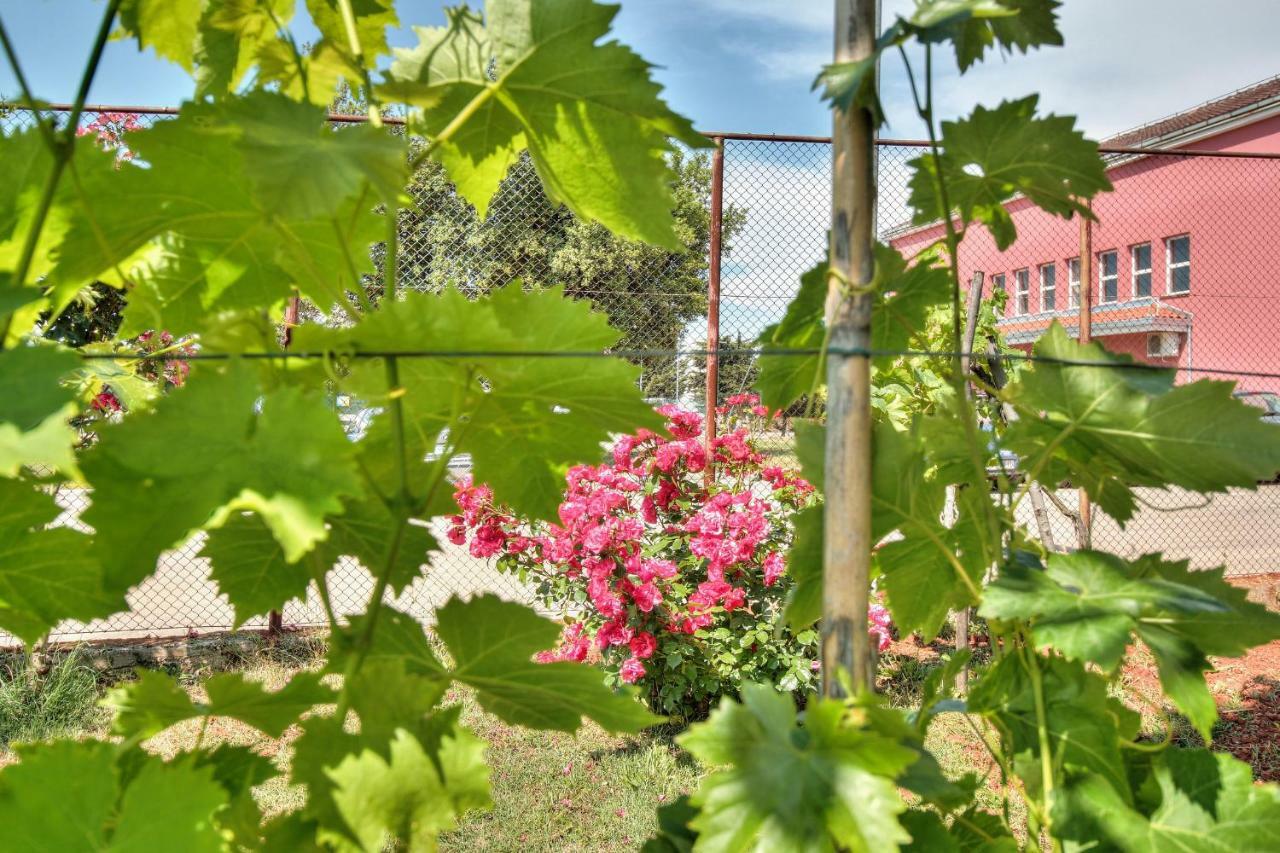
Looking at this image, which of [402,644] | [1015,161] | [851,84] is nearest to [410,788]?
[402,644]

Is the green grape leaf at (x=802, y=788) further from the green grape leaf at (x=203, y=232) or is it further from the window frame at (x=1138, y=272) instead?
the window frame at (x=1138, y=272)

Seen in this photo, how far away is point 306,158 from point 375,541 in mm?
277

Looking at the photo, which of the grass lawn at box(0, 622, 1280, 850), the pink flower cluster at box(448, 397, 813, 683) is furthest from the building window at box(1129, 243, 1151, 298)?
the pink flower cluster at box(448, 397, 813, 683)

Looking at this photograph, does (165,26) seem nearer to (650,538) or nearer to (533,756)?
(533,756)

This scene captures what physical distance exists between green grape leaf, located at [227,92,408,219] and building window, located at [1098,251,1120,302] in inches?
575

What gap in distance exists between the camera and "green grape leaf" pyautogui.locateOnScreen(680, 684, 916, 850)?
568 millimetres

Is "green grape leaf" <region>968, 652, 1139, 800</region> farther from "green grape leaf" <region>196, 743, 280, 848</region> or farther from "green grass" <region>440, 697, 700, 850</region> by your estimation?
"green grass" <region>440, 697, 700, 850</region>

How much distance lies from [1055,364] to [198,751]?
67cm

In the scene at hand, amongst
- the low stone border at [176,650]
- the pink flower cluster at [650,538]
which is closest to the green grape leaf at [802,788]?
the pink flower cluster at [650,538]

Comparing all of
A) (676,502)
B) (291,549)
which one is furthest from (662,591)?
(291,549)

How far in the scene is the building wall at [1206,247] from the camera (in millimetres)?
10883

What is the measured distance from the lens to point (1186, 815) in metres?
0.69

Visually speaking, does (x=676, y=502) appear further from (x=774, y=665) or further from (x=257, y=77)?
(x=257, y=77)

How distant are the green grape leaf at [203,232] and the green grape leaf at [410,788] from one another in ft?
1.01
